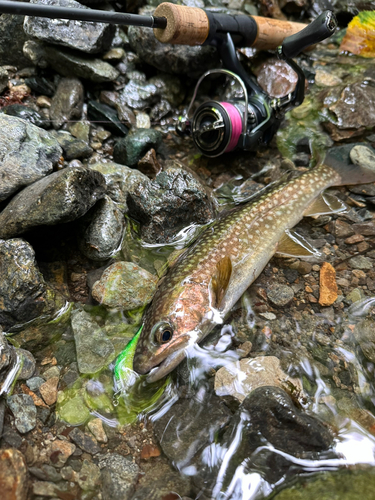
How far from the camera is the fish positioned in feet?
9.94

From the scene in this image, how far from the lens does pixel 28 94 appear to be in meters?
5.10

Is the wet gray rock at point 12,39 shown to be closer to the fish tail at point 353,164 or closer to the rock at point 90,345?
the rock at point 90,345

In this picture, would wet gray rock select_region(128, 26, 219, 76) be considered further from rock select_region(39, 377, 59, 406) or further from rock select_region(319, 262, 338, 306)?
rock select_region(39, 377, 59, 406)

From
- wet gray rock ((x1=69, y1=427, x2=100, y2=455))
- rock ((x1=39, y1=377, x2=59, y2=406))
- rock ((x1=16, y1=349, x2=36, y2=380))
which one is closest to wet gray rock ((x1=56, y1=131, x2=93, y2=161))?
rock ((x1=16, y1=349, x2=36, y2=380))

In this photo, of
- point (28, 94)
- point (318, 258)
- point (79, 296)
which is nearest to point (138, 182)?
point (79, 296)

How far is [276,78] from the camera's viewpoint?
5578mm

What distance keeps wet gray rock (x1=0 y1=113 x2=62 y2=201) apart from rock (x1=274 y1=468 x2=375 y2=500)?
11.3 ft

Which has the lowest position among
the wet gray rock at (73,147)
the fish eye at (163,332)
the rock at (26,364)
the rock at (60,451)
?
the rock at (60,451)

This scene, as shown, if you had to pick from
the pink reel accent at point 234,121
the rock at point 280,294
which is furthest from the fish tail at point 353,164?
the rock at point 280,294

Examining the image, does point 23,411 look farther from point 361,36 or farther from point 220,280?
point 361,36

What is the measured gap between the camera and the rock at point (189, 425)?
8.61 feet

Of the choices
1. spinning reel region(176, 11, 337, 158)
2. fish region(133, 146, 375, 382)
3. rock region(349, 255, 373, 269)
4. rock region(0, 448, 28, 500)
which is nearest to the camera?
rock region(0, 448, 28, 500)

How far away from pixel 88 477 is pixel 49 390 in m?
0.71

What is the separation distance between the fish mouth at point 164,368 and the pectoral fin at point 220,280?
0.63 metres
